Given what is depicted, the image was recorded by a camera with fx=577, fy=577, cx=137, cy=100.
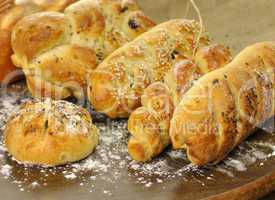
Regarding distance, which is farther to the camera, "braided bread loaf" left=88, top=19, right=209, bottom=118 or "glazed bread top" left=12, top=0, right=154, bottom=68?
"glazed bread top" left=12, top=0, right=154, bottom=68

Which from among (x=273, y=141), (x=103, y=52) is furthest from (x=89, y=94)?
(x=273, y=141)

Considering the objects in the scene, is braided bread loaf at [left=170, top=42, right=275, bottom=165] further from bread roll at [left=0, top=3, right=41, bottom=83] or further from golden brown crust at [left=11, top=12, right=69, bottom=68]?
bread roll at [left=0, top=3, right=41, bottom=83]

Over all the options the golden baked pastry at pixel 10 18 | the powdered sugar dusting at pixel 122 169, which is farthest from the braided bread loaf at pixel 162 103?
the golden baked pastry at pixel 10 18

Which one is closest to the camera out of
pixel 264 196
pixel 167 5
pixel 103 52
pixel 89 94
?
pixel 264 196

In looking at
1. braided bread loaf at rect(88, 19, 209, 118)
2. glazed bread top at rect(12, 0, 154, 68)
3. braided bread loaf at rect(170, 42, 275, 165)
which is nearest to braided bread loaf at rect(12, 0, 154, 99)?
glazed bread top at rect(12, 0, 154, 68)

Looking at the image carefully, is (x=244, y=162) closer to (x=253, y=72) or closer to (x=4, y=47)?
(x=253, y=72)

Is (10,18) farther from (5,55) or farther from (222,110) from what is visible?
(222,110)

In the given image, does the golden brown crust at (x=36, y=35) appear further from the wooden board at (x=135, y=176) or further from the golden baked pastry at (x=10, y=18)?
the wooden board at (x=135, y=176)
